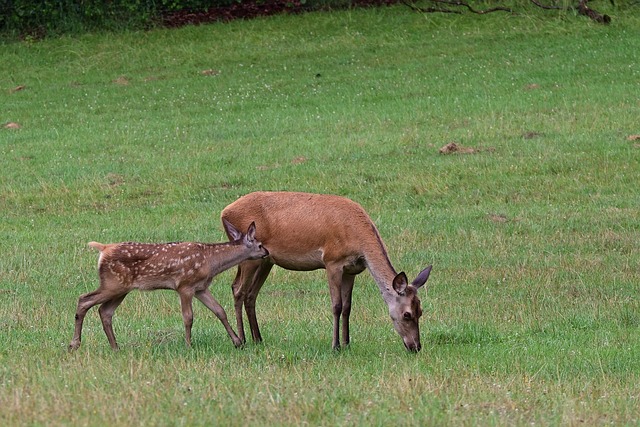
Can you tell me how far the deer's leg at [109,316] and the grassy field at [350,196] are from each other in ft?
0.53

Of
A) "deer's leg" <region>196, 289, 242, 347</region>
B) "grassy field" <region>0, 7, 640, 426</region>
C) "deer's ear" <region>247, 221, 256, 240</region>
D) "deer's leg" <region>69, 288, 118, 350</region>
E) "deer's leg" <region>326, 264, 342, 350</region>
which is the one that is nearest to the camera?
"grassy field" <region>0, 7, 640, 426</region>

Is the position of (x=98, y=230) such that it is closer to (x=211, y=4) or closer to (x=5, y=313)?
(x=5, y=313)

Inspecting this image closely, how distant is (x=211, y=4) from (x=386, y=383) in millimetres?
29866

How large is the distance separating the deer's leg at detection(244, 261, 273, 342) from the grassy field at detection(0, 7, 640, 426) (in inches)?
6.7

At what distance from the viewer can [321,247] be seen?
10.6 m

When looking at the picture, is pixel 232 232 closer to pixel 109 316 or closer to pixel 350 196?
pixel 109 316

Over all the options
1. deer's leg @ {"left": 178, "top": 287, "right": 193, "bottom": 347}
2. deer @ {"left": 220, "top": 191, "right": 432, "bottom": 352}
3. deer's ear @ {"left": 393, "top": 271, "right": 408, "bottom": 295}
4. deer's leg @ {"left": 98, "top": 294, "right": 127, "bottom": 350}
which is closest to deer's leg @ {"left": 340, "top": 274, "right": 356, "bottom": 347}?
deer @ {"left": 220, "top": 191, "right": 432, "bottom": 352}

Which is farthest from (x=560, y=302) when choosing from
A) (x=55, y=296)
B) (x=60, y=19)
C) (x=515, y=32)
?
(x=60, y=19)

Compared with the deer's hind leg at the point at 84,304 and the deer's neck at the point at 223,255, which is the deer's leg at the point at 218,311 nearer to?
the deer's neck at the point at 223,255

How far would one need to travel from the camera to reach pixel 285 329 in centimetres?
1081

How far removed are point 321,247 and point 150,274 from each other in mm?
1675

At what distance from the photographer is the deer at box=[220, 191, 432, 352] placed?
10.2m

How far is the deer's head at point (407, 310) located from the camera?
9.74 metres

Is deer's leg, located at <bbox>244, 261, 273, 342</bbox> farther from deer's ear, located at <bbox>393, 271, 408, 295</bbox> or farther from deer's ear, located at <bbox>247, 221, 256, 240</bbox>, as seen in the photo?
deer's ear, located at <bbox>393, 271, 408, 295</bbox>
